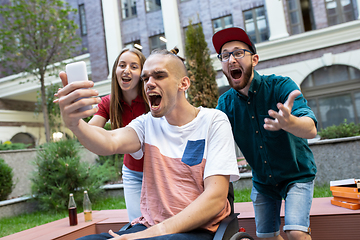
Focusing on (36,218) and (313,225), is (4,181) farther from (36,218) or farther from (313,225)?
(313,225)

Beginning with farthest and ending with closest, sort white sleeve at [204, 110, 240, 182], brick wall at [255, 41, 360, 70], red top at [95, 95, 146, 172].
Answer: brick wall at [255, 41, 360, 70]
red top at [95, 95, 146, 172]
white sleeve at [204, 110, 240, 182]

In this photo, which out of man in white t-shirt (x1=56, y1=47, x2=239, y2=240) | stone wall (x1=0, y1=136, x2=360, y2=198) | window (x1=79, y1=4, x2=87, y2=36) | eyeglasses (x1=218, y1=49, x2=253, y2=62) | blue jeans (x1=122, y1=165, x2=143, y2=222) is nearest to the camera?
man in white t-shirt (x1=56, y1=47, x2=239, y2=240)

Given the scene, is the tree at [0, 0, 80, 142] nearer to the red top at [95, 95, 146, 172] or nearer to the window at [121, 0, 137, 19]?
the window at [121, 0, 137, 19]

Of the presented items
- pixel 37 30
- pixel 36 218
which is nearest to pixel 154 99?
pixel 36 218

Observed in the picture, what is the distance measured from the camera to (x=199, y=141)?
77.4 inches

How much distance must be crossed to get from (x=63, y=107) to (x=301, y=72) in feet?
44.2

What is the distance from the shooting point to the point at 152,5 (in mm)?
16922

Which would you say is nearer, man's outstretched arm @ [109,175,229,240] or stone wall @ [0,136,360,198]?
man's outstretched arm @ [109,175,229,240]

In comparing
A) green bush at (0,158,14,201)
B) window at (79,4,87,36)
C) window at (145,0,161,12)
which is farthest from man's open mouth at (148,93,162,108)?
window at (79,4,87,36)

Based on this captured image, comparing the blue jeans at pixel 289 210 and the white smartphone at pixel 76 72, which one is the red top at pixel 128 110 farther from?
the white smartphone at pixel 76 72

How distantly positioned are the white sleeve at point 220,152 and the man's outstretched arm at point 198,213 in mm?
51

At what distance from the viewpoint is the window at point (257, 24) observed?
14281 mm

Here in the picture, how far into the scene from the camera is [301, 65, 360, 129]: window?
12594 millimetres

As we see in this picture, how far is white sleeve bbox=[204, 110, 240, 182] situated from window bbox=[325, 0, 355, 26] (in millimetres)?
13488
